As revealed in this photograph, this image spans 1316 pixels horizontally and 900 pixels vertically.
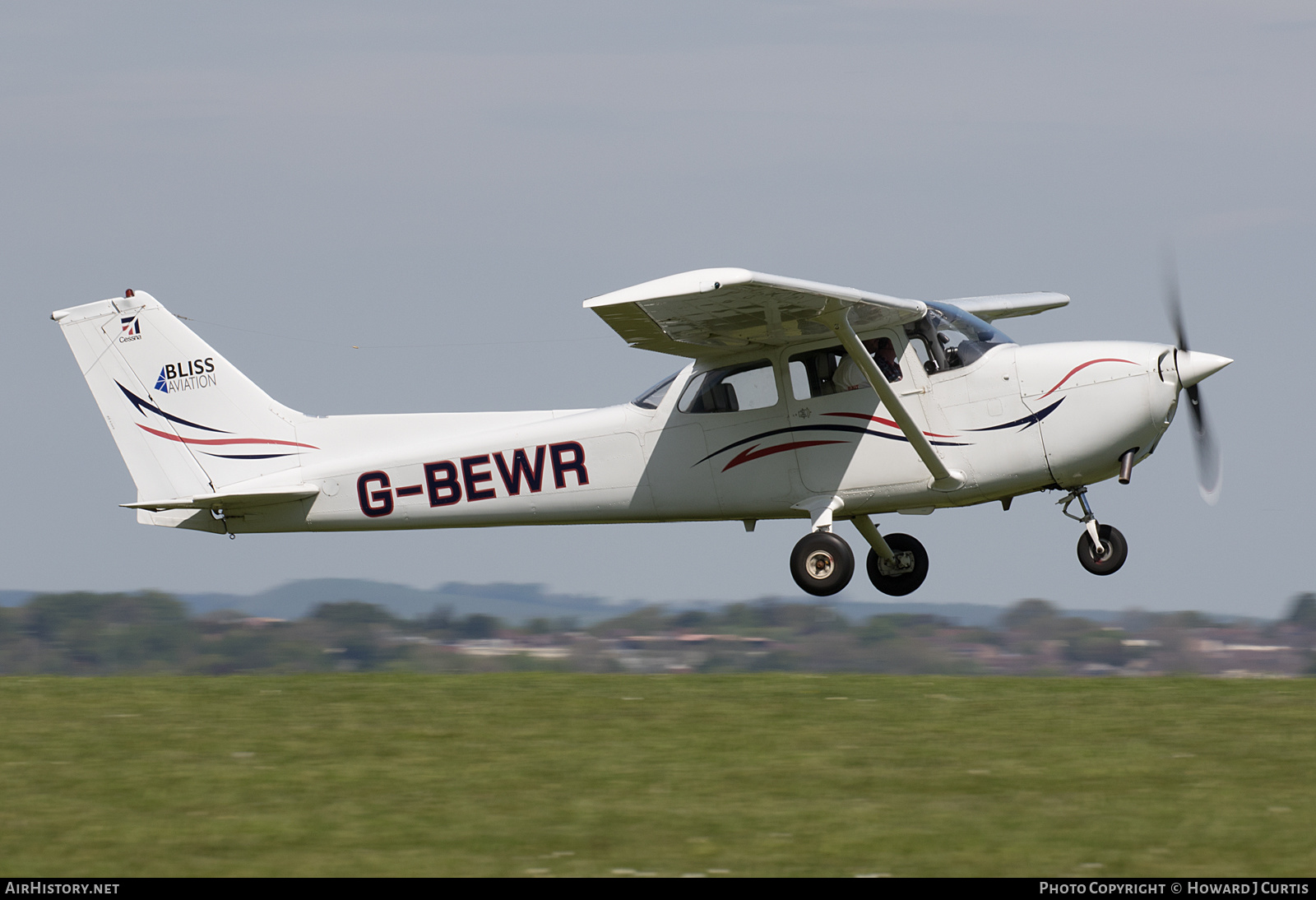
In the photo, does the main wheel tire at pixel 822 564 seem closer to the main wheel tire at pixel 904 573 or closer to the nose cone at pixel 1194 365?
the main wheel tire at pixel 904 573

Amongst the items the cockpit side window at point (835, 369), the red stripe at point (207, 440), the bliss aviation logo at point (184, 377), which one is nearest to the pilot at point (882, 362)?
the cockpit side window at point (835, 369)

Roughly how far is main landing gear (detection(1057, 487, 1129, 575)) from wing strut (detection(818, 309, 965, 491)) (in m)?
1.26

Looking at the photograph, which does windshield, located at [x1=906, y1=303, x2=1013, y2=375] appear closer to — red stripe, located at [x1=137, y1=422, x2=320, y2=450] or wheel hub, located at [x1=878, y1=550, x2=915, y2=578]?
wheel hub, located at [x1=878, y1=550, x2=915, y2=578]

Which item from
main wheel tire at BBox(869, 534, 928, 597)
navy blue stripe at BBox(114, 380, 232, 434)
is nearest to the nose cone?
main wheel tire at BBox(869, 534, 928, 597)

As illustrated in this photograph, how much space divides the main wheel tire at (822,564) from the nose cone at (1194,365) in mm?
3452

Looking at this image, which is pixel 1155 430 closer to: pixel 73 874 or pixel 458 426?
pixel 458 426

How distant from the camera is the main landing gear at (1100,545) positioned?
47.8 feet

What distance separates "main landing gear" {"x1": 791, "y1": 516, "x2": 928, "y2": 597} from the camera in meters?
14.5

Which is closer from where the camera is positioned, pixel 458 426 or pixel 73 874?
pixel 73 874

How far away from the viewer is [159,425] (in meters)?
16.6

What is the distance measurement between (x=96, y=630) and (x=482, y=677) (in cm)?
4838

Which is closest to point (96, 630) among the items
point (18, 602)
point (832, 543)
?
point (18, 602)

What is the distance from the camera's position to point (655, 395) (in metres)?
15.1
